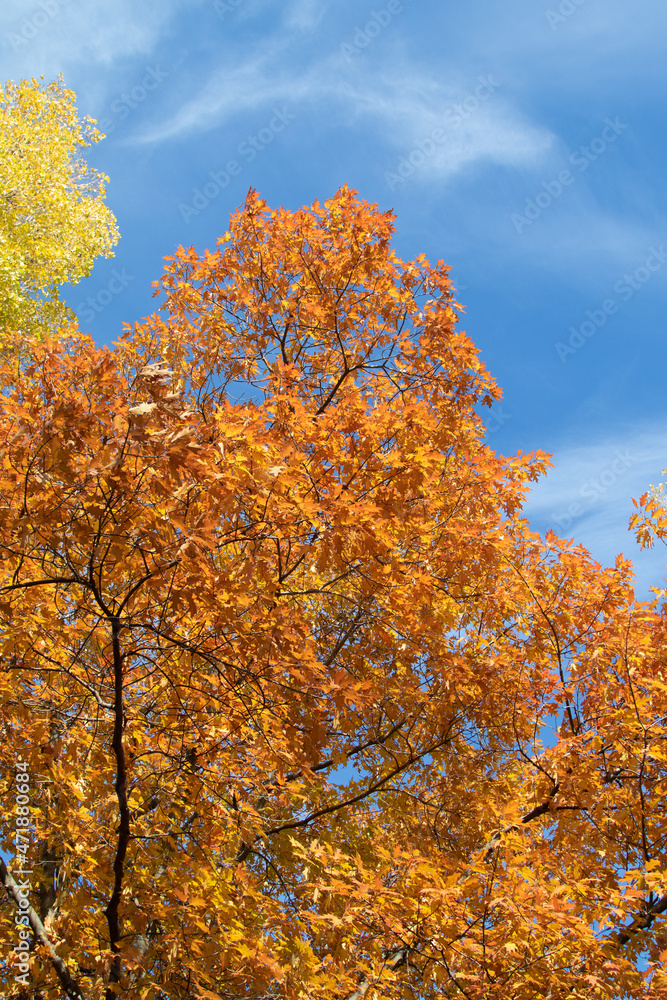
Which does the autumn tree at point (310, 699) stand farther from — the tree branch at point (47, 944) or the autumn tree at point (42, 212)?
the autumn tree at point (42, 212)

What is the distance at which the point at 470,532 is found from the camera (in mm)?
5938

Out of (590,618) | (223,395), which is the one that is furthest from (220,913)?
(223,395)

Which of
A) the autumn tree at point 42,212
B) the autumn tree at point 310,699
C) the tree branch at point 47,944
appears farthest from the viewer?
the autumn tree at point 42,212

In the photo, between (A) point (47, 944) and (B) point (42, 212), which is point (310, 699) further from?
(B) point (42, 212)

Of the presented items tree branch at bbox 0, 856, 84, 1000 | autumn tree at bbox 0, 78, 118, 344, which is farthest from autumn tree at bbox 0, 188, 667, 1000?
autumn tree at bbox 0, 78, 118, 344

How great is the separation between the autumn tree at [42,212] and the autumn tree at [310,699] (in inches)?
441

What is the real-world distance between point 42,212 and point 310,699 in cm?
1748

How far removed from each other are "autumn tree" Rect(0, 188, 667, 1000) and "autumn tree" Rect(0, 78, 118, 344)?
441 inches

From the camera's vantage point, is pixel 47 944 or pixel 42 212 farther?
pixel 42 212

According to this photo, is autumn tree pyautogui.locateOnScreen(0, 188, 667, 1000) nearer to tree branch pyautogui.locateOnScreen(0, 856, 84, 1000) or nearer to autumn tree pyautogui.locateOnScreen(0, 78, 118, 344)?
tree branch pyautogui.locateOnScreen(0, 856, 84, 1000)

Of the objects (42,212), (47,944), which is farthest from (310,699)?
(42,212)

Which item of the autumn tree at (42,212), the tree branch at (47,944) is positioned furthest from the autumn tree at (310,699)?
the autumn tree at (42,212)

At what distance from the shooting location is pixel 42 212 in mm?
17859

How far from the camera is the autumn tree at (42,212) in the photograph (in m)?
17.0
